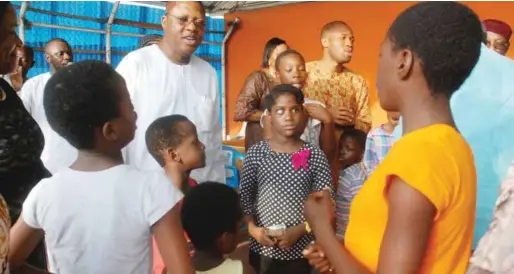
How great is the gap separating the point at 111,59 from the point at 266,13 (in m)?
2.93

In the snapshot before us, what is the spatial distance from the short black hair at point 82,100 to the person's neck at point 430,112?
0.73m

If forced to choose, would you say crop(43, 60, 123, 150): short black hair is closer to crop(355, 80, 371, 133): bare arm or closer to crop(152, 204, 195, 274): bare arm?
crop(152, 204, 195, 274): bare arm

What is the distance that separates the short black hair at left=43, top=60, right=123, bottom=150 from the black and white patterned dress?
1.34 meters

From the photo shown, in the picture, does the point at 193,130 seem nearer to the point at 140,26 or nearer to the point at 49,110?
the point at 49,110

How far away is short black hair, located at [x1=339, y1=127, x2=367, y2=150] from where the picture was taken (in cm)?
350

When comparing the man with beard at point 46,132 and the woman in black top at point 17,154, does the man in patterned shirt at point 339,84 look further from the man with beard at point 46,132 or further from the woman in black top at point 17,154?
the woman in black top at point 17,154

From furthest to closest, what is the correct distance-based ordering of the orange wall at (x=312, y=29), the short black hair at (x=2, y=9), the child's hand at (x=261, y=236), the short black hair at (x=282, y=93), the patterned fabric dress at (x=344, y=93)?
1. the orange wall at (x=312, y=29)
2. the patterned fabric dress at (x=344, y=93)
3. the short black hair at (x=282, y=93)
4. the child's hand at (x=261, y=236)
5. the short black hair at (x=2, y=9)

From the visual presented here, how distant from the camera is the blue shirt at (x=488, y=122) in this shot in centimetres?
171

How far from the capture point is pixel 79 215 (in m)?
1.30

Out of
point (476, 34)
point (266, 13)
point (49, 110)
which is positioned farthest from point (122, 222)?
point (266, 13)

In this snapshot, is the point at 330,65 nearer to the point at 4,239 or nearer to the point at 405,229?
the point at 405,229

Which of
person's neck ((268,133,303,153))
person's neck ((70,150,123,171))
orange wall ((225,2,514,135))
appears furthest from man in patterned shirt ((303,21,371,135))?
orange wall ((225,2,514,135))

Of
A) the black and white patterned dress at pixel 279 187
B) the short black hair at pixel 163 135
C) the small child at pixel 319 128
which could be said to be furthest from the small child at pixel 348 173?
the short black hair at pixel 163 135

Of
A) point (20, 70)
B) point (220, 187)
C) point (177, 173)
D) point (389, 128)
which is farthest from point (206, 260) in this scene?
point (20, 70)
